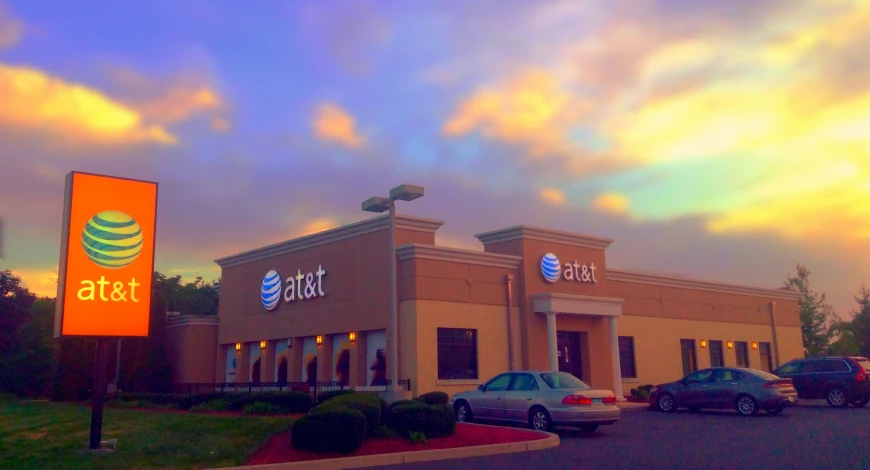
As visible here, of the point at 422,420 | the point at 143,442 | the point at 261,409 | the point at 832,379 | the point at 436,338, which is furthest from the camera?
the point at 436,338

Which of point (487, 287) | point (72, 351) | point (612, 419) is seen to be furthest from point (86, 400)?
point (612, 419)

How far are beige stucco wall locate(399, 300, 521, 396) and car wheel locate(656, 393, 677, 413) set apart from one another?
6.08 m

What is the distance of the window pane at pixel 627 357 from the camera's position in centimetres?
3378

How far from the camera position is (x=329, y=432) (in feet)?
42.0

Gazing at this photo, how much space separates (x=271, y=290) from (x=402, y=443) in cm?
1904

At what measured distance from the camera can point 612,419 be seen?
17.2 meters

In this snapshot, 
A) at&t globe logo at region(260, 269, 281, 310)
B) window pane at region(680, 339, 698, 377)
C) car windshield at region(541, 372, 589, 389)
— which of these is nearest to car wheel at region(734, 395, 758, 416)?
car windshield at region(541, 372, 589, 389)

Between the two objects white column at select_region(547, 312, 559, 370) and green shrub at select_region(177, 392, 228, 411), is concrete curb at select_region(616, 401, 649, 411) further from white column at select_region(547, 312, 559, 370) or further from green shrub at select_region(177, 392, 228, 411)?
green shrub at select_region(177, 392, 228, 411)

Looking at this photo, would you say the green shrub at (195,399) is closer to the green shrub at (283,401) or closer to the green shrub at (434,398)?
the green shrub at (283,401)

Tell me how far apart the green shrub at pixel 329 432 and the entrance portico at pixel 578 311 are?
16.5m

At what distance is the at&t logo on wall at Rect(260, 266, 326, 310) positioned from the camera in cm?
2994

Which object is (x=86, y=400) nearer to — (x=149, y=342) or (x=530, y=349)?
(x=149, y=342)

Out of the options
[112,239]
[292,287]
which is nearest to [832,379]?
[292,287]

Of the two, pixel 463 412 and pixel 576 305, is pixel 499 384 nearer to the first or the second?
pixel 463 412
